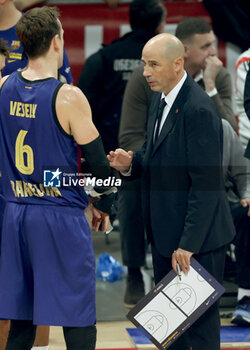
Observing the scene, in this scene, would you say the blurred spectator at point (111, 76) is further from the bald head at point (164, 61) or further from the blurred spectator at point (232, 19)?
the bald head at point (164, 61)

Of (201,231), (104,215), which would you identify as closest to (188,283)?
(201,231)

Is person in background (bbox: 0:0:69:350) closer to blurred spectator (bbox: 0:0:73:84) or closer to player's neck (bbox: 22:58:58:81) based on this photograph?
blurred spectator (bbox: 0:0:73:84)

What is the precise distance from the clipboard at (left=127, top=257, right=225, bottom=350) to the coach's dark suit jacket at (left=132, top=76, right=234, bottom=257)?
13cm

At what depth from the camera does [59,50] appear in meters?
3.10

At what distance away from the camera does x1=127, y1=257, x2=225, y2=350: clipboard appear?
11.0 ft

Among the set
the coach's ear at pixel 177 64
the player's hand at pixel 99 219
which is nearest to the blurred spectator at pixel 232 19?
the coach's ear at pixel 177 64

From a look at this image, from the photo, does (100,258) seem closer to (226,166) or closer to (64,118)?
(226,166)

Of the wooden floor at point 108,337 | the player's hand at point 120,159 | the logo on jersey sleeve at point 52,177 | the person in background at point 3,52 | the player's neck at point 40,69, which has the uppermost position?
the player's neck at point 40,69

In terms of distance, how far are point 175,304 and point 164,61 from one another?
1.09 m

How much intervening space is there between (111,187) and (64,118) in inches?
17.2

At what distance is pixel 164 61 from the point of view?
334cm

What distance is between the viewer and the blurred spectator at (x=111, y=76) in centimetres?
507

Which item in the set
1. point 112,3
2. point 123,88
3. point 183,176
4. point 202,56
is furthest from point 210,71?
point 112,3

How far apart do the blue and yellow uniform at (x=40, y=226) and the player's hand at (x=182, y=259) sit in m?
0.40
